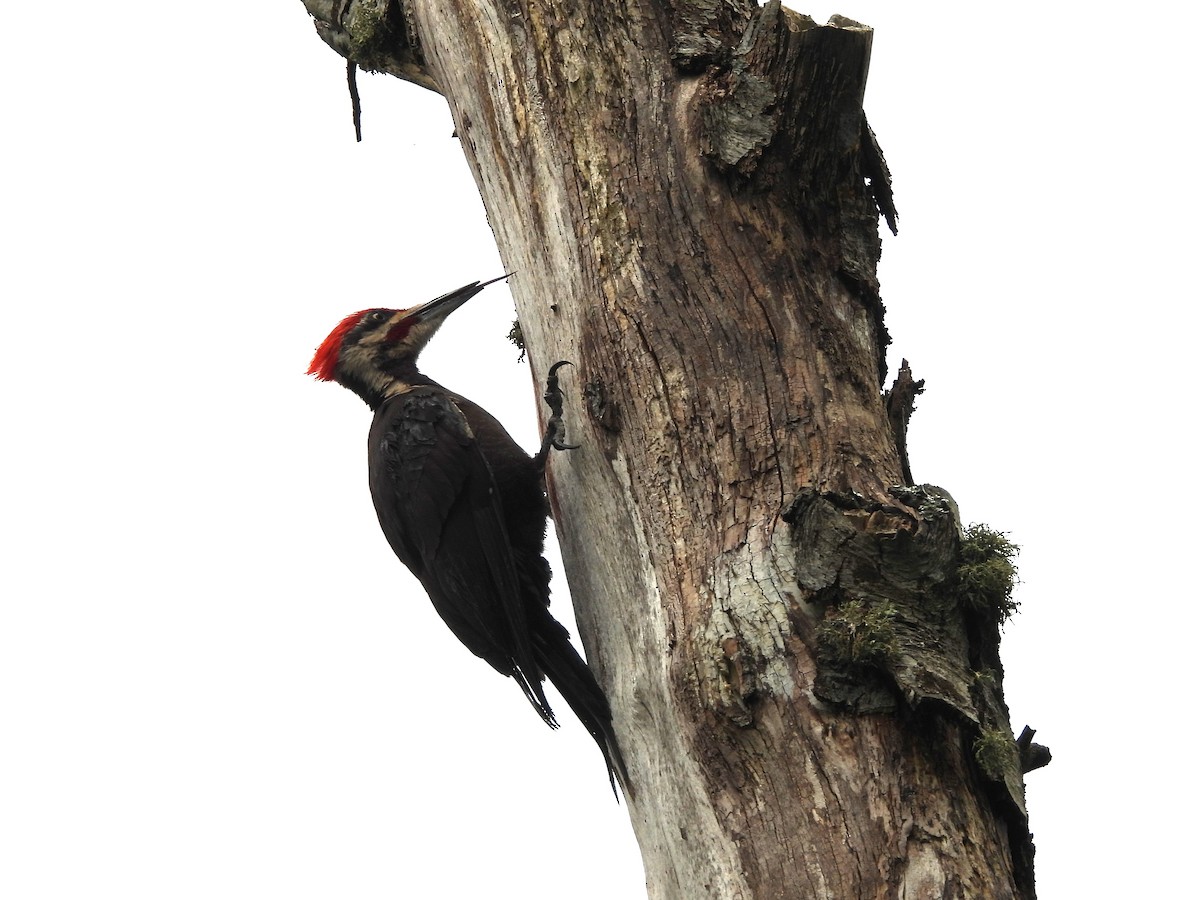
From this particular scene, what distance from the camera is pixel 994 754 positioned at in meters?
2.26

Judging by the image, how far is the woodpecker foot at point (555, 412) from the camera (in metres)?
3.12

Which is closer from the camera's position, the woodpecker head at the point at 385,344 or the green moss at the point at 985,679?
the green moss at the point at 985,679

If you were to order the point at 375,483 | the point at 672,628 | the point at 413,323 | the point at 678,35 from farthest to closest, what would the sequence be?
1. the point at 413,323
2. the point at 375,483
3. the point at 678,35
4. the point at 672,628

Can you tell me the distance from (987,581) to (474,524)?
5.84 ft

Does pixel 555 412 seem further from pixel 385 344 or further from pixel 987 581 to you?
pixel 385 344

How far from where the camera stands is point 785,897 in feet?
7.44

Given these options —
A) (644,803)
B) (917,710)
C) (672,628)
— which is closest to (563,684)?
(644,803)

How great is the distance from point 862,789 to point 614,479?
92 cm

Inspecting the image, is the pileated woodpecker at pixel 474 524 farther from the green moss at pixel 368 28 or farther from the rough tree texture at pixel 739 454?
the green moss at pixel 368 28

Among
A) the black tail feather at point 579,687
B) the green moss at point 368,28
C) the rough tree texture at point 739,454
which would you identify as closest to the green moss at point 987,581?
the rough tree texture at point 739,454

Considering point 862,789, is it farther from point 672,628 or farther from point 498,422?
point 498,422

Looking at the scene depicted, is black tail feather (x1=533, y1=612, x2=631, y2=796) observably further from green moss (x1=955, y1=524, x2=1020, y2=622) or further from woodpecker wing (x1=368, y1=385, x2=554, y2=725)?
green moss (x1=955, y1=524, x2=1020, y2=622)

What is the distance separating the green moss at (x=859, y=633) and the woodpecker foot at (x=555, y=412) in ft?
3.04

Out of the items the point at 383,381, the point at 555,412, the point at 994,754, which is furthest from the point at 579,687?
the point at 383,381
